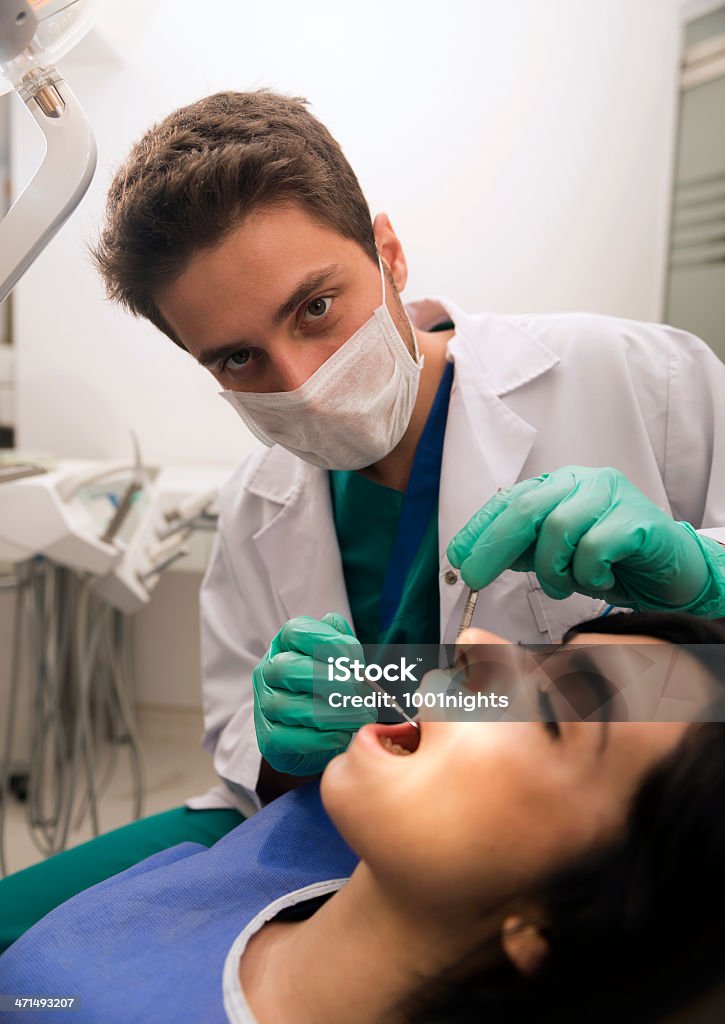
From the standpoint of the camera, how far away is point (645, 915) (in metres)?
0.51

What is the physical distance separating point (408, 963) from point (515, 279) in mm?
687

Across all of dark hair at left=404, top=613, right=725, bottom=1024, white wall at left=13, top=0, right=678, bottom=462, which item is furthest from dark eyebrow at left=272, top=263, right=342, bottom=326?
dark hair at left=404, top=613, right=725, bottom=1024

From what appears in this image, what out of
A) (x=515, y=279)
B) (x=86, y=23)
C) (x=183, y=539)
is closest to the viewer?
(x=86, y=23)

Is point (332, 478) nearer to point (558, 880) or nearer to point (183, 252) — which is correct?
point (183, 252)

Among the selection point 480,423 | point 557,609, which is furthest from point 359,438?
point 557,609

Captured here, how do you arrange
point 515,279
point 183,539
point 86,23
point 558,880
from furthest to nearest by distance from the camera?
point 183,539
point 515,279
point 86,23
point 558,880

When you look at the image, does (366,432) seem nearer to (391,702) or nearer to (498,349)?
(498,349)

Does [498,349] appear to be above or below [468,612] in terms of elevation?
above

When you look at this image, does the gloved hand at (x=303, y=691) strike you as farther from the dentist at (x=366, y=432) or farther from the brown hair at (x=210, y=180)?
the brown hair at (x=210, y=180)

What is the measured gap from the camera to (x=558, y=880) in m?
0.53

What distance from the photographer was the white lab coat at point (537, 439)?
742 millimetres

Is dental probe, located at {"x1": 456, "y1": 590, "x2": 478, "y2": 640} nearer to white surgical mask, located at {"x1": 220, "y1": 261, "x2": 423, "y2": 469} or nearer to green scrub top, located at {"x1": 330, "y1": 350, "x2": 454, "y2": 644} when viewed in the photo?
green scrub top, located at {"x1": 330, "y1": 350, "x2": 454, "y2": 644}

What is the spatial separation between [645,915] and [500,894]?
97 millimetres

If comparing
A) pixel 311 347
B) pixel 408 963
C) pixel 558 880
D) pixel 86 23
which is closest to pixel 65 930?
pixel 408 963
